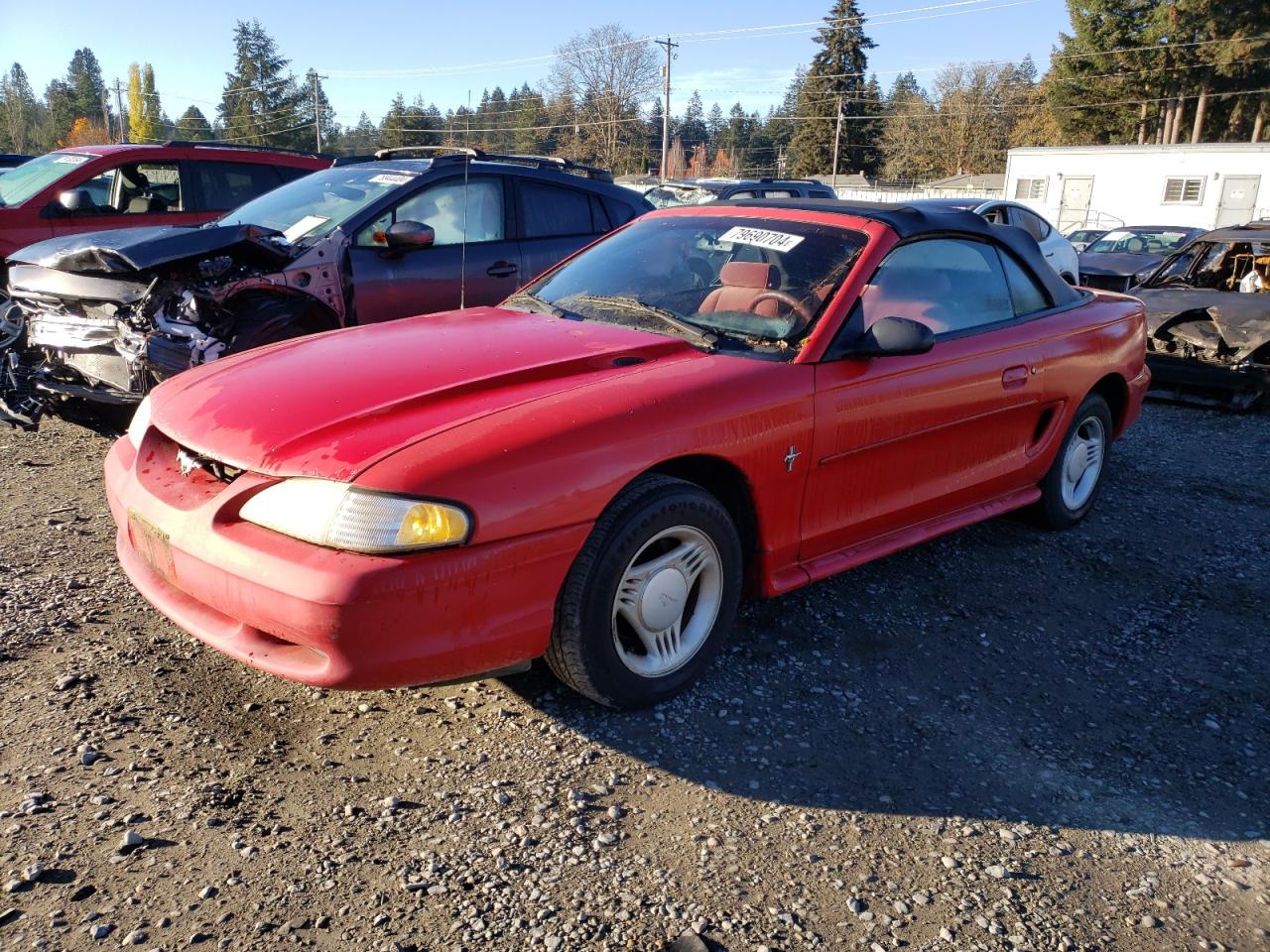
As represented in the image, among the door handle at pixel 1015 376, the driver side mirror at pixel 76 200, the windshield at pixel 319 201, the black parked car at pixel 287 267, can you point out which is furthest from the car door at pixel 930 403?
the driver side mirror at pixel 76 200

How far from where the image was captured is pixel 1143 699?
3.37 metres

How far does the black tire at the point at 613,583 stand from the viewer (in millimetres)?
2775

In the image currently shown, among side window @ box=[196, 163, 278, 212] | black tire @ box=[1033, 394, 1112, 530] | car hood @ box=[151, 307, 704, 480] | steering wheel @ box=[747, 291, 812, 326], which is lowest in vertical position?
black tire @ box=[1033, 394, 1112, 530]

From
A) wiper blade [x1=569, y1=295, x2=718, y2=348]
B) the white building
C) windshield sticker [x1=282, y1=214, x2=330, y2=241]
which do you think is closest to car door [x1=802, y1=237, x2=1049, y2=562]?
wiper blade [x1=569, y1=295, x2=718, y2=348]

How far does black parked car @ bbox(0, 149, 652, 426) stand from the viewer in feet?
16.0

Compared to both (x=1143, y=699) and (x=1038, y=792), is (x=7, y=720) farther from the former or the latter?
(x=1143, y=699)

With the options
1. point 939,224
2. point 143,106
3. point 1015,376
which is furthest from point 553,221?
point 143,106

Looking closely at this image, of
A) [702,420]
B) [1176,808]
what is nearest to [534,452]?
[702,420]

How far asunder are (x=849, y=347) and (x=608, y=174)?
14.4 ft

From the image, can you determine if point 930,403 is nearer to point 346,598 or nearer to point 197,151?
point 346,598

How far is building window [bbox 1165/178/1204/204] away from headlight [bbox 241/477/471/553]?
4065cm

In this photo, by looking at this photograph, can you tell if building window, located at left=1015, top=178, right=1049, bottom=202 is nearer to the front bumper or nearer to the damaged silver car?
the damaged silver car

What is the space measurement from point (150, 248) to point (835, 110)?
68836mm

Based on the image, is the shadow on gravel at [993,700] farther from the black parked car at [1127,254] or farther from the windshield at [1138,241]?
the windshield at [1138,241]
